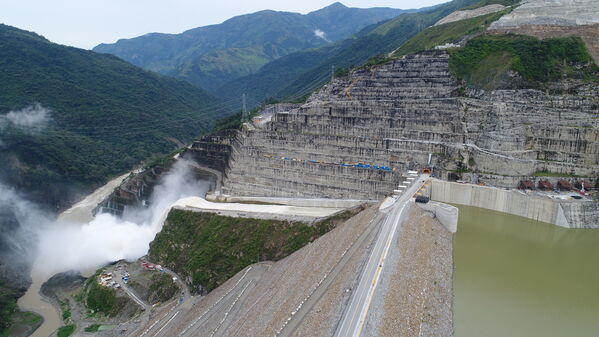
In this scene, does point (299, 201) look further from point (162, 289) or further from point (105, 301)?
point (105, 301)

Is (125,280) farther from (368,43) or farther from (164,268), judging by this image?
(368,43)

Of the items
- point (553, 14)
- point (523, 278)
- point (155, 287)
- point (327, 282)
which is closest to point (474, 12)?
point (553, 14)

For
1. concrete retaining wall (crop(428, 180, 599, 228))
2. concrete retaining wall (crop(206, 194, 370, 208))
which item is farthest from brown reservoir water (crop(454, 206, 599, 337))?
concrete retaining wall (crop(206, 194, 370, 208))

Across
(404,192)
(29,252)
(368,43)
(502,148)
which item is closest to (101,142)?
(29,252)

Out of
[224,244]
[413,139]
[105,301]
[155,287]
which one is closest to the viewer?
[105,301]

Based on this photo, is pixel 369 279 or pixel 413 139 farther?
pixel 413 139

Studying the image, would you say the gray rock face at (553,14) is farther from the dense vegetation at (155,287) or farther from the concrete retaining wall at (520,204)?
the dense vegetation at (155,287)
